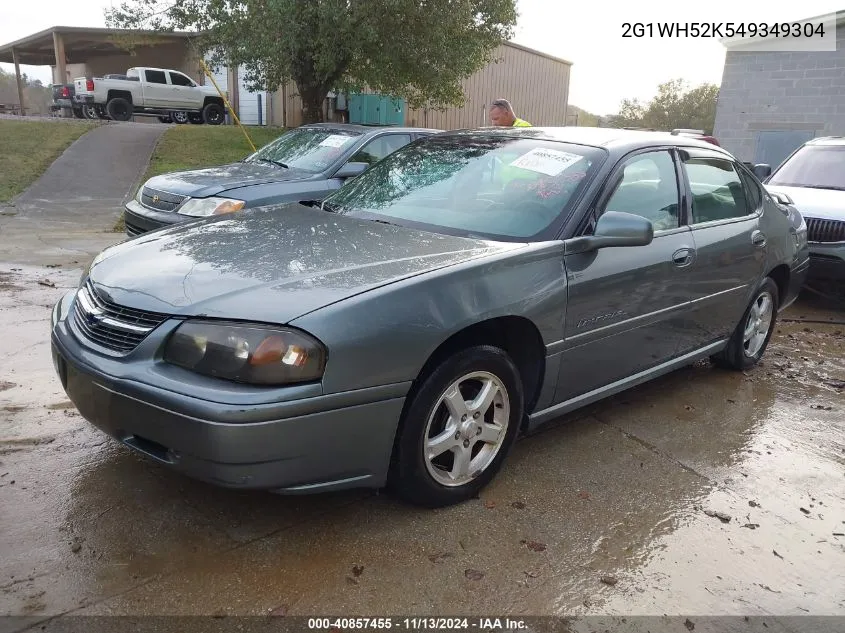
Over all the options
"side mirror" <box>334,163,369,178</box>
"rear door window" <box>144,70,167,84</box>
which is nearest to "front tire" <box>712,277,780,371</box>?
"side mirror" <box>334,163,369,178</box>

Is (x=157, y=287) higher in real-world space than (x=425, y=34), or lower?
lower

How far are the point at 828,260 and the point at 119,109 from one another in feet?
72.4

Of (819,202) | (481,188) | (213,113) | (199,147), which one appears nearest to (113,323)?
(481,188)

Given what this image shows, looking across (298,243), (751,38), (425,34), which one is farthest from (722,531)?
(751,38)

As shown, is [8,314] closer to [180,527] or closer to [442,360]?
[180,527]

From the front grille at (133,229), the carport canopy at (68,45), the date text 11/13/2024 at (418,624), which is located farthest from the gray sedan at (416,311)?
the carport canopy at (68,45)

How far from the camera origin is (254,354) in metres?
2.33

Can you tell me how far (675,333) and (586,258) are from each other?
104 cm

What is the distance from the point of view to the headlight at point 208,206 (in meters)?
6.36

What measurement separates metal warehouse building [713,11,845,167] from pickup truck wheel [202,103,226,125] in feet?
54.1

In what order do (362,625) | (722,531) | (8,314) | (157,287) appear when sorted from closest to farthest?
(362,625)
(157,287)
(722,531)
(8,314)

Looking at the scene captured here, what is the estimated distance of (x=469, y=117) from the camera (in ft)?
92.6

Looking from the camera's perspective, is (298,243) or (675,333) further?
(675,333)

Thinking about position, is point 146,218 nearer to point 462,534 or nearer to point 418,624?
point 462,534
